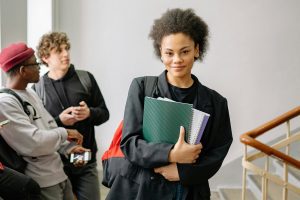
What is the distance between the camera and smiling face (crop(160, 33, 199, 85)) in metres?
1.27

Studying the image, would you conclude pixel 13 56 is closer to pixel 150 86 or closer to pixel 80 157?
pixel 80 157

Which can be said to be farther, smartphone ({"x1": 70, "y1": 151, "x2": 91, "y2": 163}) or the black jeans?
smartphone ({"x1": 70, "y1": 151, "x2": 91, "y2": 163})

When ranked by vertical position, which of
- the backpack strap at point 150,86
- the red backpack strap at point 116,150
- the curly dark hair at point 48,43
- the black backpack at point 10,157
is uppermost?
the curly dark hair at point 48,43

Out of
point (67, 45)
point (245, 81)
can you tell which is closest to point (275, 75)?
point (245, 81)

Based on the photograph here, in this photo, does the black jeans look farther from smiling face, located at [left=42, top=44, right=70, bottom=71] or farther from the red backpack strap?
smiling face, located at [left=42, top=44, right=70, bottom=71]

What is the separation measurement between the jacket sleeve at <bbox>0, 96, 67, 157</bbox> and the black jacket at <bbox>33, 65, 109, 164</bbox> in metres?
0.50

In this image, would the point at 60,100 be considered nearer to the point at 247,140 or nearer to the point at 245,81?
the point at 247,140

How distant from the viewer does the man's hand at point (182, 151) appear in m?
1.18

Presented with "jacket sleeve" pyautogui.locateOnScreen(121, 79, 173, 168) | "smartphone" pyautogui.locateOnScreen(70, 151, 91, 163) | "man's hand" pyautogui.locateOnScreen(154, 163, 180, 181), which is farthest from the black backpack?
"man's hand" pyautogui.locateOnScreen(154, 163, 180, 181)

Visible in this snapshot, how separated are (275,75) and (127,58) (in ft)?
5.36

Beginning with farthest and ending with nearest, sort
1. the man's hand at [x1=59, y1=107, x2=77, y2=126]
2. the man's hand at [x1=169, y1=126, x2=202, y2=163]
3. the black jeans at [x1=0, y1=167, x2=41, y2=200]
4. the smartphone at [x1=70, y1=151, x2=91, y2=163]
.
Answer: the man's hand at [x1=59, y1=107, x2=77, y2=126], the smartphone at [x1=70, y1=151, x2=91, y2=163], the black jeans at [x1=0, y1=167, x2=41, y2=200], the man's hand at [x1=169, y1=126, x2=202, y2=163]

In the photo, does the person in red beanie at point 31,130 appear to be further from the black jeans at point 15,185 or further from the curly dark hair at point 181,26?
the curly dark hair at point 181,26

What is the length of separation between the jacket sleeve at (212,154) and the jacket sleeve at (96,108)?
1.10 metres

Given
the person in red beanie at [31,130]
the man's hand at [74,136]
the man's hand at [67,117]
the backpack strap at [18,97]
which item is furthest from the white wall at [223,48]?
the backpack strap at [18,97]
